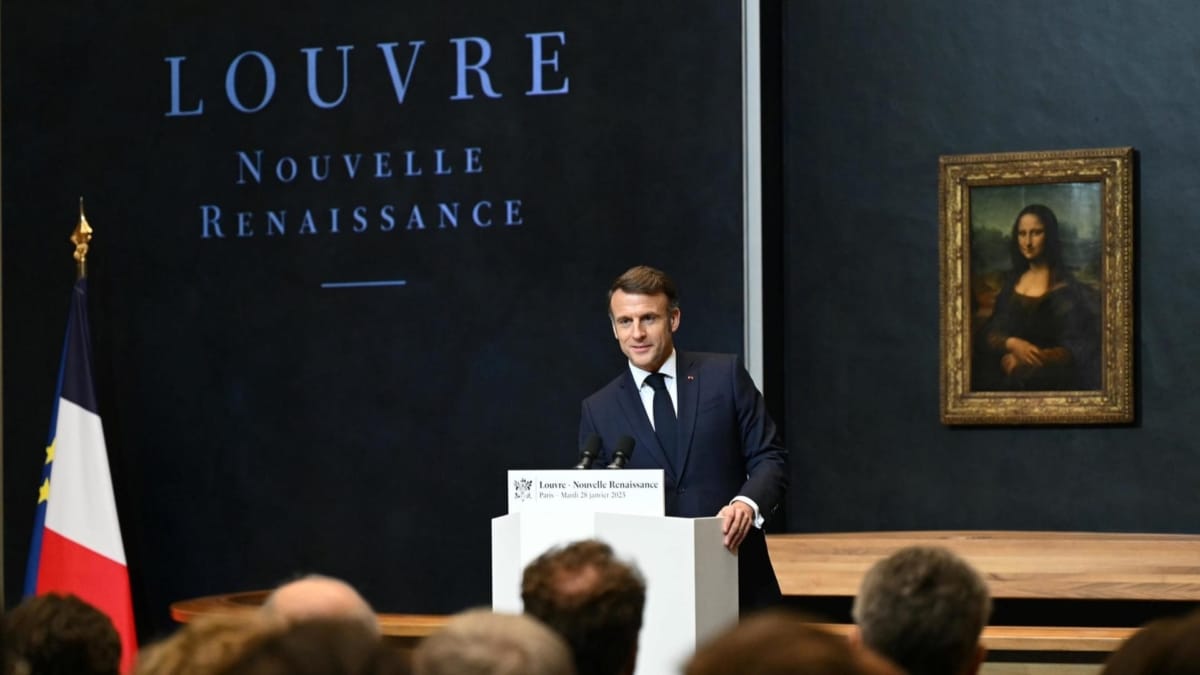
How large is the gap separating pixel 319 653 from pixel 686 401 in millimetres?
3681

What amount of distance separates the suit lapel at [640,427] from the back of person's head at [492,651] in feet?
10.8

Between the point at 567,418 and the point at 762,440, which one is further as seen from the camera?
the point at 567,418

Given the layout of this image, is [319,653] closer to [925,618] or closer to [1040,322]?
[925,618]

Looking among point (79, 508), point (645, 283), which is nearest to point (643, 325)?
point (645, 283)

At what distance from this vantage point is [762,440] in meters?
5.00

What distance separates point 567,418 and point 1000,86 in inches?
85.0

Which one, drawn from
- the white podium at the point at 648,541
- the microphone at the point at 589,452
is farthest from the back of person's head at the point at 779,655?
the microphone at the point at 589,452

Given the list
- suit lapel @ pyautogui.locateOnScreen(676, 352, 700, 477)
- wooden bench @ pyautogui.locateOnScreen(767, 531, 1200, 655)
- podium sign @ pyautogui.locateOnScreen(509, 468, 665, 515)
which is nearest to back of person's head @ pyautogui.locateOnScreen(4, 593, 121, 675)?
podium sign @ pyautogui.locateOnScreen(509, 468, 665, 515)

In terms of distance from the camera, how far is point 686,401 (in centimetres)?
498

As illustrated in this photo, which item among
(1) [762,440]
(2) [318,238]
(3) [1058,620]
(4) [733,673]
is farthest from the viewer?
(2) [318,238]

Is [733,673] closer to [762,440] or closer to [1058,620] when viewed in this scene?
[762,440]

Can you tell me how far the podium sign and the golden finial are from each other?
3181 mm

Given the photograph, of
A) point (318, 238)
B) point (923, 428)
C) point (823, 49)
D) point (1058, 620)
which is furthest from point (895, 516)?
point (318, 238)

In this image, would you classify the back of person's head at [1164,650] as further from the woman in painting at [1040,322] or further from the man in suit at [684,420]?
the woman in painting at [1040,322]
